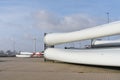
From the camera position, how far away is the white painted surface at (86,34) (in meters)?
29.9

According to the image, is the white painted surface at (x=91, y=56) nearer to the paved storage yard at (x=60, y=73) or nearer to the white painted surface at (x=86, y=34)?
the paved storage yard at (x=60, y=73)

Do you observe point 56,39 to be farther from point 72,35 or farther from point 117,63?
point 117,63

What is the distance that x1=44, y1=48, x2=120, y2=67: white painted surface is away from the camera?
25.4 metres

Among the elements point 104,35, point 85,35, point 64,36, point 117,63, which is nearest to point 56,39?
point 64,36

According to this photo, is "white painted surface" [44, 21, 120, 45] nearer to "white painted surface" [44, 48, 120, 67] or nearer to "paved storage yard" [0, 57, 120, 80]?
"white painted surface" [44, 48, 120, 67]

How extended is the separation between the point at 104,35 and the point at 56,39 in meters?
8.67

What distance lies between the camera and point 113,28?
29719 millimetres

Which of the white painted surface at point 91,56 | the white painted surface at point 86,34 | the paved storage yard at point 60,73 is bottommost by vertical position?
the paved storage yard at point 60,73

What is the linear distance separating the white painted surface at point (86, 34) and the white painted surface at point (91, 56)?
171 cm

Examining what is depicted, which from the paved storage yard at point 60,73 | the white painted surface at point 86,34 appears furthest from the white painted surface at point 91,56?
the white painted surface at point 86,34

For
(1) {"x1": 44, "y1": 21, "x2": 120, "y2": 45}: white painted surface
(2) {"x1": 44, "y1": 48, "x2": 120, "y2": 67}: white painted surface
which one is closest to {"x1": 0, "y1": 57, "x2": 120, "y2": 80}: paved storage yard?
(2) {"x1": 44, "y1": 48, "x2": 120, "y2": 67}: white painted surface

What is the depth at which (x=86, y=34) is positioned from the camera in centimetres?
3259

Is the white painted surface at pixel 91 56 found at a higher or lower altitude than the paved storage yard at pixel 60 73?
higher

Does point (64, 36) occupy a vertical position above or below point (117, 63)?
above
